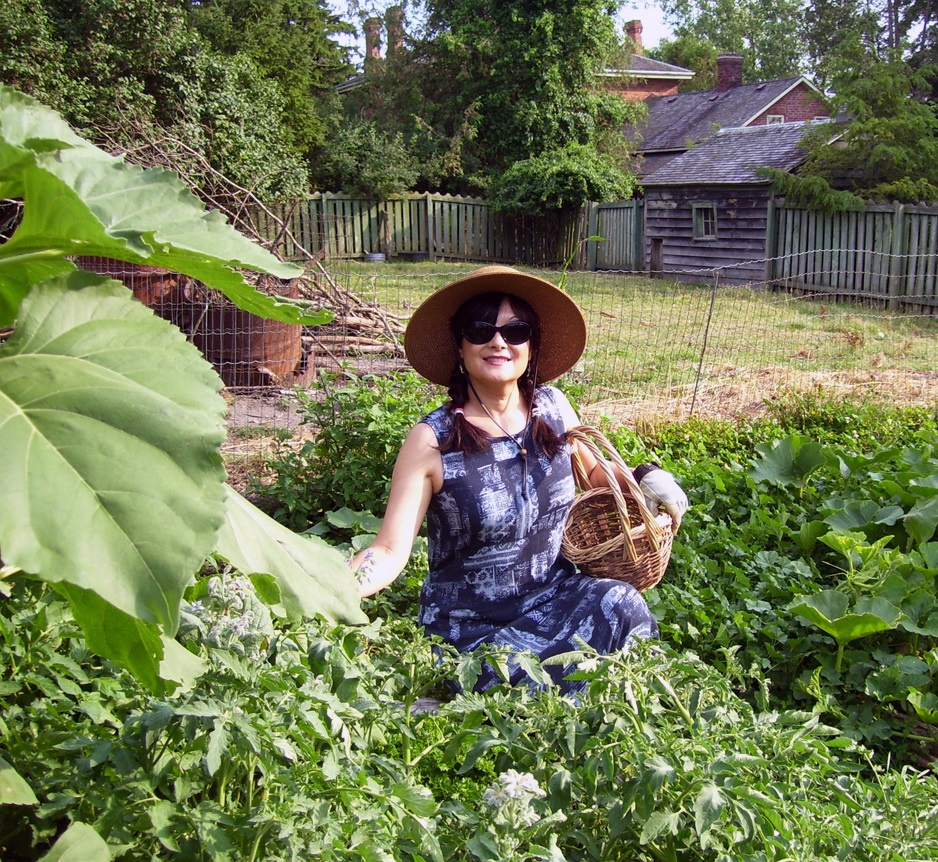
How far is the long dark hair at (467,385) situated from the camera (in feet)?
10.0

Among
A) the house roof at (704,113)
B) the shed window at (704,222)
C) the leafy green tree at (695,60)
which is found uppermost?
the leafy green tree at (695,60)

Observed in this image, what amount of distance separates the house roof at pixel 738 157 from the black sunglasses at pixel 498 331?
17.5m

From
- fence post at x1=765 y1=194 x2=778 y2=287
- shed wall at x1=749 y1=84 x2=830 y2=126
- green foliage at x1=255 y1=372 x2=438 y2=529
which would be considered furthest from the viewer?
shed wall at x1=749 y1=84 x2=830 y2=126

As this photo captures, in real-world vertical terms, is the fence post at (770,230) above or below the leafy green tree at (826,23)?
below

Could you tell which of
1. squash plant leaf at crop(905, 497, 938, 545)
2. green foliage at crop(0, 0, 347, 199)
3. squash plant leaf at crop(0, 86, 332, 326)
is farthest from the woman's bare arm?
green foliage at crop(0, 0, 347, 199)

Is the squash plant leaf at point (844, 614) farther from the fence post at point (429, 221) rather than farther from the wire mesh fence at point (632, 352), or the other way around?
the fence post at point (429, 221)

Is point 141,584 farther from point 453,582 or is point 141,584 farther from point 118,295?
point 453,582

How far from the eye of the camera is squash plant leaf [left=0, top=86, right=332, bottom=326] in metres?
0.82

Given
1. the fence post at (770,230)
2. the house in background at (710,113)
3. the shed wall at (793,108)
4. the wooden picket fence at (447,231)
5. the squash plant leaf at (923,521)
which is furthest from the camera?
the shed wall at (793,108)

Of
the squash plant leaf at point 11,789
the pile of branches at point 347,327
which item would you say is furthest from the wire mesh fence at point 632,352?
the squash plant leaf at point 11,789

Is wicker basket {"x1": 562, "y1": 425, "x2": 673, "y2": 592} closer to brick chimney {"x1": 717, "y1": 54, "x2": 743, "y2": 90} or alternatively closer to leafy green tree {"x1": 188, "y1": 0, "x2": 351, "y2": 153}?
leafy green tree {"x1": 188, "y1": 0, "x2": 351, "y2": 153}

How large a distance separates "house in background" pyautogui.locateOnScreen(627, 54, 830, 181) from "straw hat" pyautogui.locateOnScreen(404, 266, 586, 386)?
27778 millimetres

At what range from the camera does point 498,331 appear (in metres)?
3.05

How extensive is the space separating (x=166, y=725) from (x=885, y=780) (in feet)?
4.89
